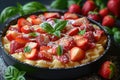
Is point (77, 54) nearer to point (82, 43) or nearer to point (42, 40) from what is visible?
point (82, 43)

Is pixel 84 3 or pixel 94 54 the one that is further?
pixel 84 3

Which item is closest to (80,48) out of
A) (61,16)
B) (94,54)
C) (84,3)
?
(94,54)

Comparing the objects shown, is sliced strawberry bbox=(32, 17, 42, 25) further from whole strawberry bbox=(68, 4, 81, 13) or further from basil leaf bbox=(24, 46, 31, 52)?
whole strawberry bbox=(68, 4, 81, 13)

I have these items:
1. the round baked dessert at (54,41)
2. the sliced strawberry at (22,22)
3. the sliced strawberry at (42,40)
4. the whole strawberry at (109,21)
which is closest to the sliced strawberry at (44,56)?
the round baked dessert at (54,41)

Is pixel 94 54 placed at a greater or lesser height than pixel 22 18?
lesser

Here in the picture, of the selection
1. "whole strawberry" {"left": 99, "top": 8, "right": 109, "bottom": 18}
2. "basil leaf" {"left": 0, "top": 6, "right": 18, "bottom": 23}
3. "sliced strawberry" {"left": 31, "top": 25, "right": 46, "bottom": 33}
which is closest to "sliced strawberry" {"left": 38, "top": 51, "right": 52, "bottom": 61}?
"sliced strawberry" {"left": 31, "top": 25, "right": 46, "bottom": 33}

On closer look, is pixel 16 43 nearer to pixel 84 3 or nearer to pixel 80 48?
pixel 80 48

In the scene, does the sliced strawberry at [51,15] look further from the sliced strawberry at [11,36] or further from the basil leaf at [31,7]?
the sliced strawberry at [11,36]
